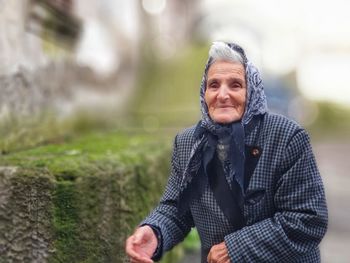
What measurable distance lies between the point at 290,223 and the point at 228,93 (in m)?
0.51

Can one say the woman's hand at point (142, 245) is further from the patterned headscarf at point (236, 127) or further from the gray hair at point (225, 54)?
the gray hair at point (225, 54)

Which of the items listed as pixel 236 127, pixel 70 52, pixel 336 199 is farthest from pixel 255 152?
pixel 336 199

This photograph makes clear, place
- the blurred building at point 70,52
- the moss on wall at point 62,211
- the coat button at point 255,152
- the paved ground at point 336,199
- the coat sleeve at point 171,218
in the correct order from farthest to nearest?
1. the paved ground at point 336,199
2. the blurred building at point 70,52
3. the moss on wall at point 62,211
4. the coat sleeve at point 171,218
5. the coat button at point 255,152

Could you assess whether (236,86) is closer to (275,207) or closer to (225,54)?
(225,54)

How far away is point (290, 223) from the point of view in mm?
2043

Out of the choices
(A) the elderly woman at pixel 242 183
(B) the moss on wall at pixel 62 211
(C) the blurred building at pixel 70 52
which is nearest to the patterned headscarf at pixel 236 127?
(A) the elderly woman at pixel 242 183

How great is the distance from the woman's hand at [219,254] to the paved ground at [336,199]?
2154 mm

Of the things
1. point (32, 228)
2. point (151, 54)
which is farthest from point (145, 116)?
point (32, 228)

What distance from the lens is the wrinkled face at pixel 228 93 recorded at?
2.18m

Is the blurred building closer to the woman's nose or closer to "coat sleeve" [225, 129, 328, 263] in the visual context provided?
the woman's nose

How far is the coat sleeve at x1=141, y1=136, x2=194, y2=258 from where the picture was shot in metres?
2.27

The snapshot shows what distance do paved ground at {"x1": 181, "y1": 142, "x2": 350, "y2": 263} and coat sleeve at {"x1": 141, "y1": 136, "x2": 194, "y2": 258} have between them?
196 centimetres

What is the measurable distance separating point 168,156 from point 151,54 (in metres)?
5.41

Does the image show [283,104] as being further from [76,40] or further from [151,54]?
[76,40]
